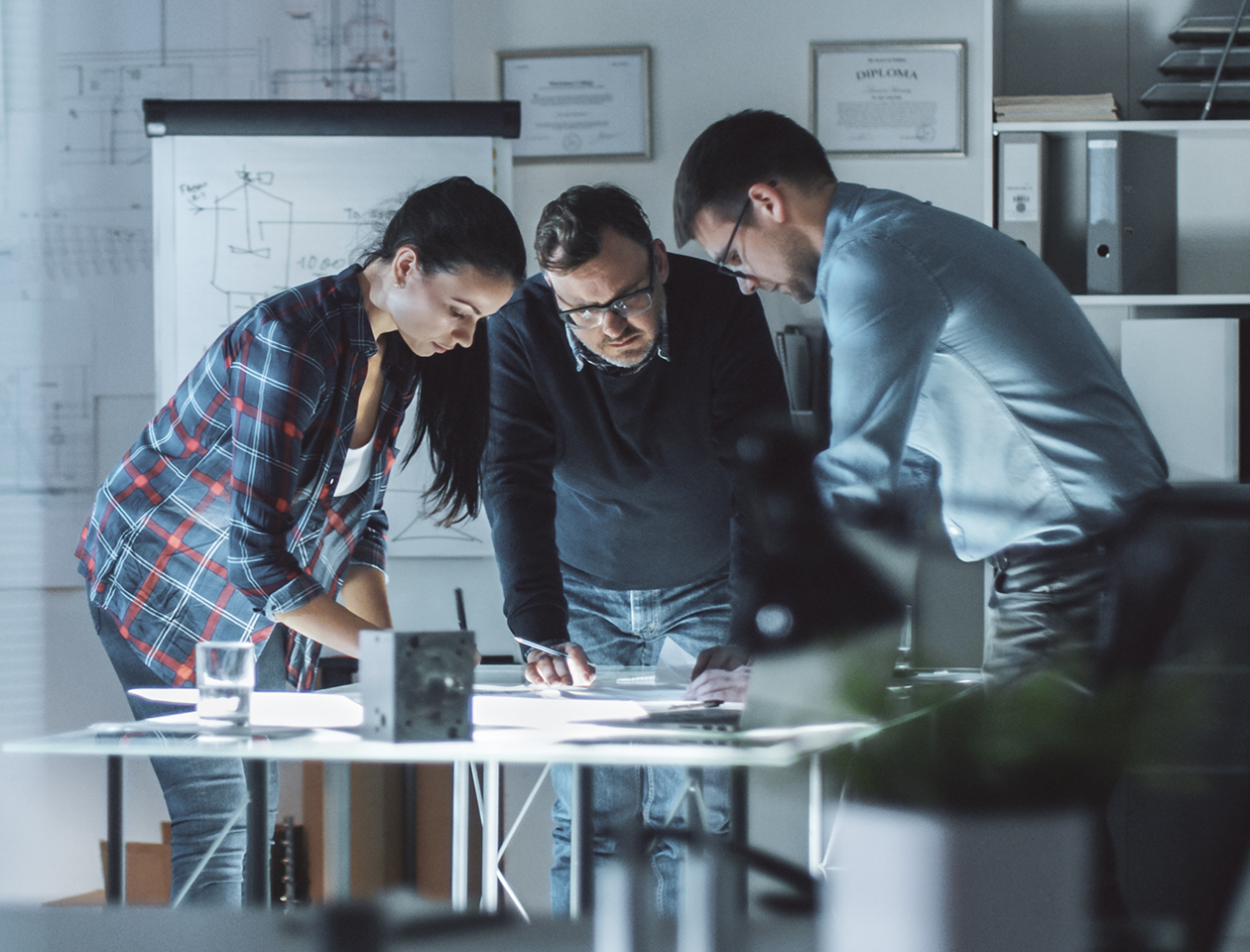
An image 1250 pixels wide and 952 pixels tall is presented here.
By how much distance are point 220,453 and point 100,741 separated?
0.61 m

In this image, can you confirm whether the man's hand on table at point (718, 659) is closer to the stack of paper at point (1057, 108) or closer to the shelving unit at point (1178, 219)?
the shelving unit at point (1178, 219)

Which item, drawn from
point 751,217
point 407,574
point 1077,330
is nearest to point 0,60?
point 407,574

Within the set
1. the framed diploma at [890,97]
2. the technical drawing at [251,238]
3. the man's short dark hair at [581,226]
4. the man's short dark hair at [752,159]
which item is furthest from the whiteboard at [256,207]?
the man's short dark hair at [752,159]

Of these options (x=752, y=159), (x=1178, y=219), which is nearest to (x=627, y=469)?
(x=752, y=159)

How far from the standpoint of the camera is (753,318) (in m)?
1.98

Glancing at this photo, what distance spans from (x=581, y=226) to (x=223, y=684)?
87 centimetres

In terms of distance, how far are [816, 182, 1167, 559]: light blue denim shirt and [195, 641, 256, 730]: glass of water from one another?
1.96ft

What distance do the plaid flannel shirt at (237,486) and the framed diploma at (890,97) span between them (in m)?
1.82

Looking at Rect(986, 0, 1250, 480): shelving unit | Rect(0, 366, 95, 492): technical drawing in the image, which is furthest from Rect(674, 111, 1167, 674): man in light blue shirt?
Rect(0, 366, 95, 492): technical drawing

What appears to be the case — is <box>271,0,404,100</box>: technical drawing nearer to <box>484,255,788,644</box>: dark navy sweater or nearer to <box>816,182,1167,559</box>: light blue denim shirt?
<box>484,255,788,644</box>: dark navy sweater

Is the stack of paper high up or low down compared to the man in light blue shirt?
up

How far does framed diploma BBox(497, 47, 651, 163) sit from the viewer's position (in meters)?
3.12

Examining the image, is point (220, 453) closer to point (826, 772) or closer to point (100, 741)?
point (100, 741)

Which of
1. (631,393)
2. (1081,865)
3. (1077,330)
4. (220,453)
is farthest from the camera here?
(631,393)
